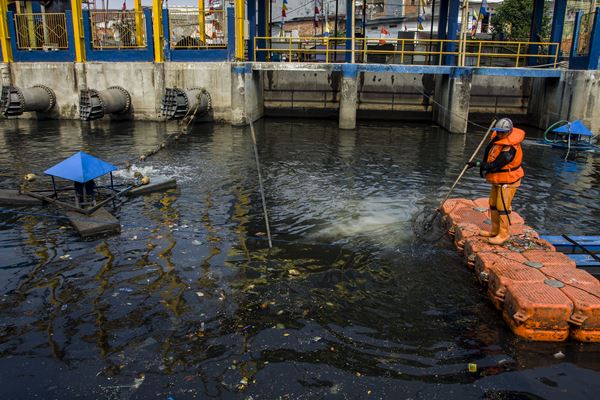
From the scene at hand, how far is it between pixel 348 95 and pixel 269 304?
16.7m

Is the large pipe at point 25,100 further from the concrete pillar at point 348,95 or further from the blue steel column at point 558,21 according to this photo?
the blue steel column at point 558,21

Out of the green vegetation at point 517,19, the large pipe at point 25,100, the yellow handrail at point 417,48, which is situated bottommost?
the large pipe at point 25,100

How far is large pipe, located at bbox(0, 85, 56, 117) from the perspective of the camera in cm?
2259

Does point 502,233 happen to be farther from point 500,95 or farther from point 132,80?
point 500,95

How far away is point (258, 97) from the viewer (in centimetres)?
2589

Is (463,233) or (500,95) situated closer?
(463,233)

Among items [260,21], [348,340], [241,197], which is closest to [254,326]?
[348,340]

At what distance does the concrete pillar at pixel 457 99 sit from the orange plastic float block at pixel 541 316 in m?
16.8

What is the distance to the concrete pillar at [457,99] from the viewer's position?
2152 cm

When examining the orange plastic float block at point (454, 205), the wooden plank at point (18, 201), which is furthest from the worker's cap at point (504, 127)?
the wooden plank at point (18, 201)

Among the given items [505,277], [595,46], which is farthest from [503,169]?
[595,46]

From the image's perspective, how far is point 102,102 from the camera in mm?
22562

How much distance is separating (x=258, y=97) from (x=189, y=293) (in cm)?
1980

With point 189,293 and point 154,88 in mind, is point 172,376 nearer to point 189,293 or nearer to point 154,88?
point 189,293
